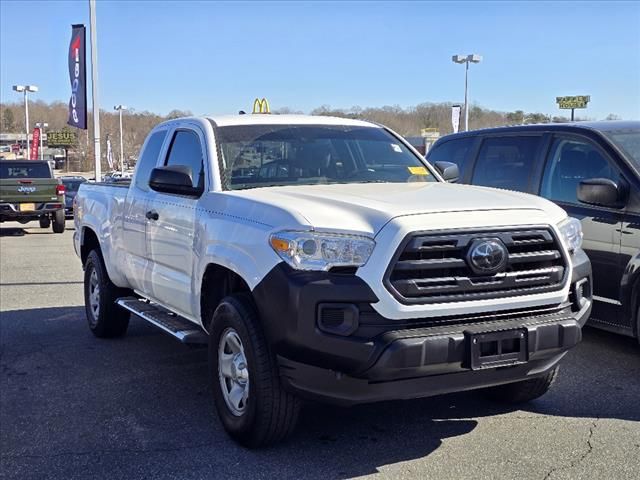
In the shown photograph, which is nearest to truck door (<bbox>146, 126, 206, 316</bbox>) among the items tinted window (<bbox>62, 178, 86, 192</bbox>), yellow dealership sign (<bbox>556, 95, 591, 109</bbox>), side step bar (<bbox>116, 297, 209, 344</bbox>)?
side step bar (<bbox>116, 297, 209, 344</bbox>)

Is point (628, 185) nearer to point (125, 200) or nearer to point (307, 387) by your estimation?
point (307, 387)

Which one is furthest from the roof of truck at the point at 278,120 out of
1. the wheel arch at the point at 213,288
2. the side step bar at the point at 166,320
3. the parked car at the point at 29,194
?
the parked car at the point at 29,194

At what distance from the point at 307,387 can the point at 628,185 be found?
3474 mm

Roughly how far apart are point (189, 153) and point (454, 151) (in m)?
3.58

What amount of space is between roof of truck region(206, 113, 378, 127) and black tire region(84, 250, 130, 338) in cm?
234

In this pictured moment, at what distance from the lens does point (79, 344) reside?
688 cm

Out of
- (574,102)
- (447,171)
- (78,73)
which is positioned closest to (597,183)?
(447,171)

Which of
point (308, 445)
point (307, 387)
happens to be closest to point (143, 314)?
point (308, 445)

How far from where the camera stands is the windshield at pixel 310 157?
4914 mm

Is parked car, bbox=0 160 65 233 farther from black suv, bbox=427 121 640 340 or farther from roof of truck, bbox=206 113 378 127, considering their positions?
roof of truck, bbox=206 113 378 127

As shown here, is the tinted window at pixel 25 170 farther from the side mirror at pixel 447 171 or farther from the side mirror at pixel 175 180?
the side mirror at pixel 447 171

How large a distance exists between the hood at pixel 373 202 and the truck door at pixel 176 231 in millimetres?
569

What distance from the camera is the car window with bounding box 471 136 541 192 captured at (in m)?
6.82

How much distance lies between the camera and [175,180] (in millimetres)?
4707
